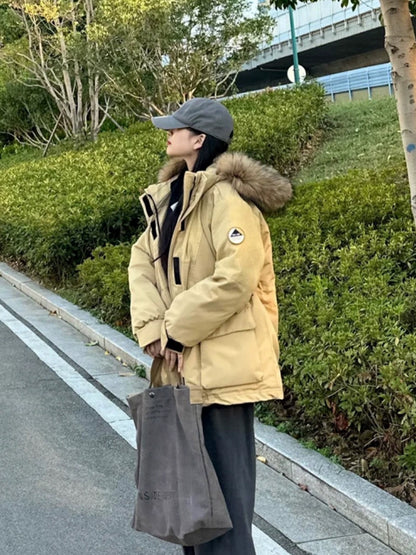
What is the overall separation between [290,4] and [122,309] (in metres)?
3.19

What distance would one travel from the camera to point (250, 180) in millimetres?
2717

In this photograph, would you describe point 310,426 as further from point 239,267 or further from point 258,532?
point 239,267

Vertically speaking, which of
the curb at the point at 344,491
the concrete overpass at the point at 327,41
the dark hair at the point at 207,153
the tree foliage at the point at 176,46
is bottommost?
the curb at the point at 344,491

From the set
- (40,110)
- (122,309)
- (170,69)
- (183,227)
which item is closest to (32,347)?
(122,309)

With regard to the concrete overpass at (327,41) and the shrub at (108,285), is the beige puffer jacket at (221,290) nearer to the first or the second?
the shrub at (108,285)

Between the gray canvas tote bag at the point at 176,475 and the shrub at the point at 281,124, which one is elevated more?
the shrub at the point at 281,124

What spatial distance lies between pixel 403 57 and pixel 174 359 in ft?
9.14

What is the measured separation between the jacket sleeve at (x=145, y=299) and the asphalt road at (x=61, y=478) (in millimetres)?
1301

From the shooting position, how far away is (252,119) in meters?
13.4

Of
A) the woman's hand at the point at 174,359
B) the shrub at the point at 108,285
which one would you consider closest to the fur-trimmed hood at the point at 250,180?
the woman's hand at the point at 174,359

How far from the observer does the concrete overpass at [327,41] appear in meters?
37.2

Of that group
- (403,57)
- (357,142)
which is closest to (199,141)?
(403,57)

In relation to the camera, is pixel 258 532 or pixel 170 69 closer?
pixel 258 532

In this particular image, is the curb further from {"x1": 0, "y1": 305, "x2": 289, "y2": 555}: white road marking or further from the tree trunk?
the tree trunk
